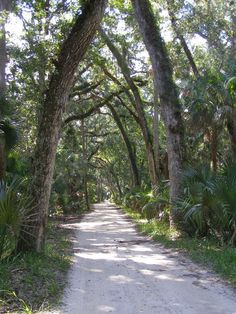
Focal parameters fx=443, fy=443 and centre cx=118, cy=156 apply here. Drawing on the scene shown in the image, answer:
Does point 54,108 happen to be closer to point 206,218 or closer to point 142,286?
point 142,286

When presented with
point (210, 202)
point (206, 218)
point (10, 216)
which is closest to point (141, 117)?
point (206, 218)

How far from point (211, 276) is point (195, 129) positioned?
31.2ft

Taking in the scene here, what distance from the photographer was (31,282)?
703cm

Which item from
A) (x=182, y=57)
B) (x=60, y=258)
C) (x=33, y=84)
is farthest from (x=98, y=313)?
(x=182, y=57)

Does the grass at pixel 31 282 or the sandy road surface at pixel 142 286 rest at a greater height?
the grass at pixel 31 282

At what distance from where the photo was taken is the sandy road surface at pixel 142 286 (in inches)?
240

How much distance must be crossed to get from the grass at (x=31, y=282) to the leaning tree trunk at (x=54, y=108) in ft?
2.60

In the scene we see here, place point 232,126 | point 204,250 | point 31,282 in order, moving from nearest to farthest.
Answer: point 31,282 < point 204,250 < point 232,126

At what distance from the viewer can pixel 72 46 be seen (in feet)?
31.3

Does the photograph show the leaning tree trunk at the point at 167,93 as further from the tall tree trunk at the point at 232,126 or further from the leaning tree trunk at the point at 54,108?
the leaning tree trunk at the point at 54,108

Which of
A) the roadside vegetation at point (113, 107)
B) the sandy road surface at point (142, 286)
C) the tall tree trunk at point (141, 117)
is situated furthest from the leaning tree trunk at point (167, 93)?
the tall tree trunk at point (141, 117)

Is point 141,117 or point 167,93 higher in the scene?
point 141,117

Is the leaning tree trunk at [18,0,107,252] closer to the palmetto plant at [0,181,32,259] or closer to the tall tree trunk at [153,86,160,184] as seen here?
the palmetto plant at [0,181,32,259]

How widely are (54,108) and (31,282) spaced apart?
3920 mm
